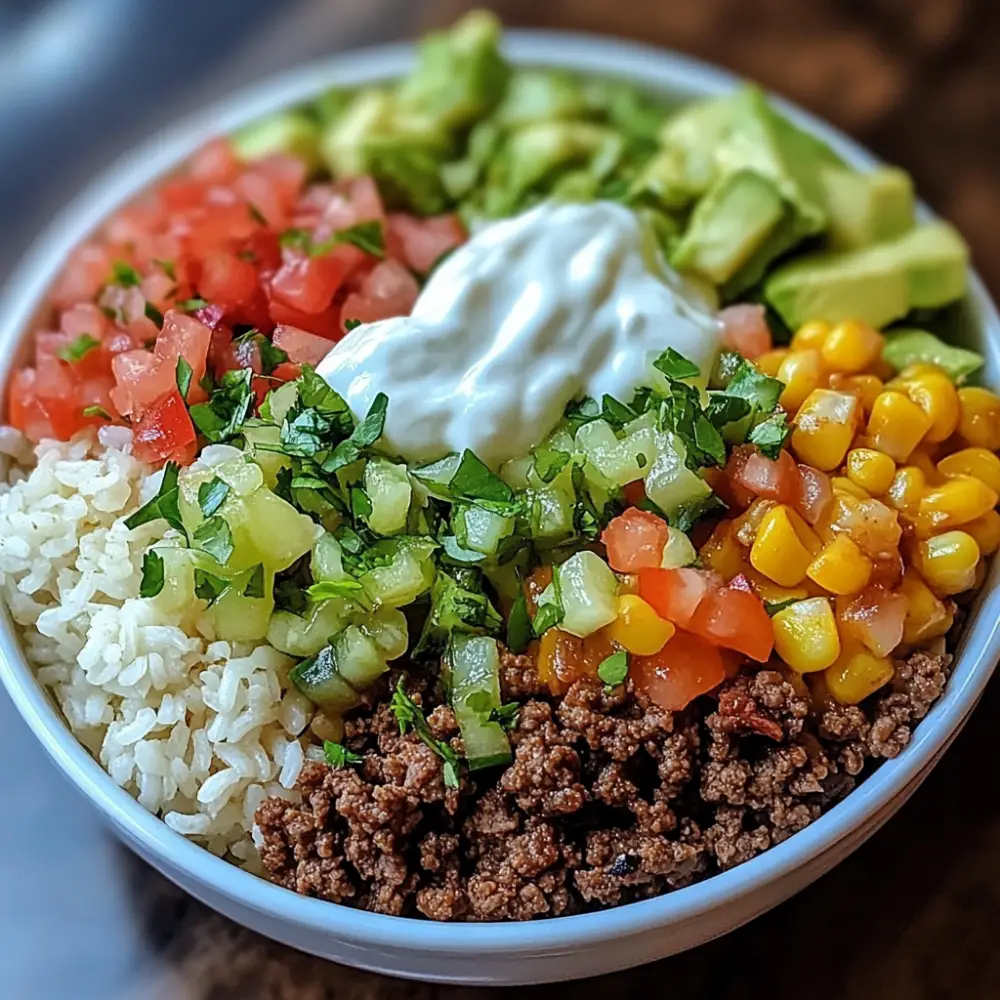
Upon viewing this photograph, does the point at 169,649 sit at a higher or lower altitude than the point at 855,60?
higher

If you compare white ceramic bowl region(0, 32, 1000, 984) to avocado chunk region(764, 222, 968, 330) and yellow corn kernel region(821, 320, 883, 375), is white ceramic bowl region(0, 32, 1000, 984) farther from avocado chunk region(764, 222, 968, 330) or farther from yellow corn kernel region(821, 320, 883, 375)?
avocado chunk region(764, 222, 968, 330)

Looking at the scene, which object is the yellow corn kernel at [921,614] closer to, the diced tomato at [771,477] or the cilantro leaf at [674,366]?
the diced tomato at [771,477]

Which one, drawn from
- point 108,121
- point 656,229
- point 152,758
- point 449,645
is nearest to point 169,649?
point 152,758

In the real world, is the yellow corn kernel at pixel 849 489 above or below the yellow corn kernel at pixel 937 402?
above

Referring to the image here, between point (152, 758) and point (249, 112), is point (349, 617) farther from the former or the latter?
point (249, 112)

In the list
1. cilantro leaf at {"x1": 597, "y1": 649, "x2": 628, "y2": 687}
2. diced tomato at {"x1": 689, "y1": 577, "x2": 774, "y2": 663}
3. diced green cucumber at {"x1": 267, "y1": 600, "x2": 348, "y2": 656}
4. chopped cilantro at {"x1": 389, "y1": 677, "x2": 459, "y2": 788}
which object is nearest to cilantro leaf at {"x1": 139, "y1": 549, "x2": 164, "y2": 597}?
diced green cucumber at {"x1": 267, "y1": 600, "x2": 348, "y2": 656}

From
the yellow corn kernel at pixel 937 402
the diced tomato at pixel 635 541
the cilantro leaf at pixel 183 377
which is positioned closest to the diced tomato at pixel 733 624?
the diced tomato at pixel 635 541
